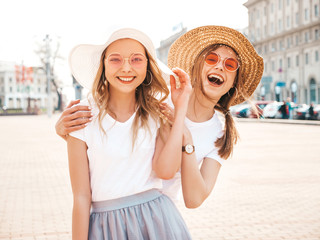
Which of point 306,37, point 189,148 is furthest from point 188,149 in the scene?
point 306,37

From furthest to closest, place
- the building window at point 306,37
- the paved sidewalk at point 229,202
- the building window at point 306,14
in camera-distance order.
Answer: the building window at point 306,14 < the building window at point 306,37 < the paved sidewalk at point 229,202

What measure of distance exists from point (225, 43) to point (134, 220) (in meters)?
1.19

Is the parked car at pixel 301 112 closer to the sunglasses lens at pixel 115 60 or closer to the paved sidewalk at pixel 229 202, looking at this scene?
the paved sidewalk at pixel 229 202

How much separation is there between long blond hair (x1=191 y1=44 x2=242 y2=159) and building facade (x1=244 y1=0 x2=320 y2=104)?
4928 centimetres

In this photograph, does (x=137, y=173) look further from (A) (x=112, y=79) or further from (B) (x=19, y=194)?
(B) (x=19, y=194)

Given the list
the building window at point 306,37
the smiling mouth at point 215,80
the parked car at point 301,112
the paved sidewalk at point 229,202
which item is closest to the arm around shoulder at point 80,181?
the smiling mouth at point 215,80

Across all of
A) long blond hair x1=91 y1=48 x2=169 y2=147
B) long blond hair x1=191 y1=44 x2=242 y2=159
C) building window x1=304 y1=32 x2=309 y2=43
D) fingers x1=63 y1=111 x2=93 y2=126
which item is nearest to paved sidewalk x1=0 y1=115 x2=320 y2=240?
long blond hair x1=191 y1=44 x2=242 y2=159

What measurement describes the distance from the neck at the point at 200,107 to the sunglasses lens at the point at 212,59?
0.66 feet

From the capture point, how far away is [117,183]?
6.81ft

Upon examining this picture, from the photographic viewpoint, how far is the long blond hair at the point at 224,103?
2.43 metres

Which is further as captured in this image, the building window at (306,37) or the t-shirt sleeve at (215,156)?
the building window at (306,37)

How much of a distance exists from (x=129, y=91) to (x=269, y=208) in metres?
4.78

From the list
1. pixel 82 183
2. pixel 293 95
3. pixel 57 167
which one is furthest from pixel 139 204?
pixel 293 95

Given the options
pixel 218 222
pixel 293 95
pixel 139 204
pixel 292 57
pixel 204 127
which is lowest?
pixel 218 222
